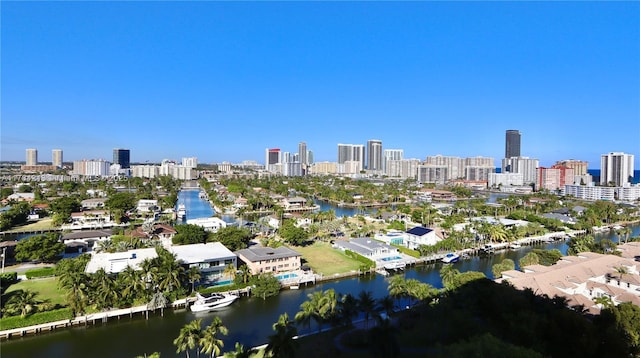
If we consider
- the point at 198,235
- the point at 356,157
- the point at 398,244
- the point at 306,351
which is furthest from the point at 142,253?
the point at 356,157

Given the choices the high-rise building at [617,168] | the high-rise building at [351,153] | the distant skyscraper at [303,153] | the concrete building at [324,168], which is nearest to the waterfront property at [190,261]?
the high-rise building at [617,168]

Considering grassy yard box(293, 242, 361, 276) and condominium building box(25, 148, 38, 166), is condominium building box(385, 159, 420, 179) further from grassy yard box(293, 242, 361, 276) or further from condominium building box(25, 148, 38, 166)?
condominium building box(25, 148, 38, 166)

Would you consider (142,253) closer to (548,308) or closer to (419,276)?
(419,276)

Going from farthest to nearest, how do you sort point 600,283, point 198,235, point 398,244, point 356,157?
point 356,157, point 398,244, point 198,235, point 600,283

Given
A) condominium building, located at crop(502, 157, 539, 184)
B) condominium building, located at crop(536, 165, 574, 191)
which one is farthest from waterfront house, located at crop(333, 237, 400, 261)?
condominium building, located at crop(502, 157, 539, 184)

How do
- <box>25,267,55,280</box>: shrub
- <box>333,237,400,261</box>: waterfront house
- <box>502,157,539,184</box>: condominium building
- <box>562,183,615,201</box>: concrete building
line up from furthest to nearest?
<box>502,157,539,184</box>: condominium building, <box>562,183,615,201</box>: concrete building, <box>333,237,400,261</box>: waterfront house, <box>25,267,55,280</box>: shrub

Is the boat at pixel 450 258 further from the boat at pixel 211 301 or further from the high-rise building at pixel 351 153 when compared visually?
the high-rise building at pixel 351 153
